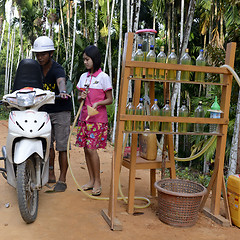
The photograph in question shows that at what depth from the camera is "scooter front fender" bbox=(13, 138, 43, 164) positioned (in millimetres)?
2824

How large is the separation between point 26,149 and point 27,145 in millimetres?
45

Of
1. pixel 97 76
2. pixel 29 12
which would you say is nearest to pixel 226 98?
pixel 97 76

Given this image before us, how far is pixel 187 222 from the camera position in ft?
10.2

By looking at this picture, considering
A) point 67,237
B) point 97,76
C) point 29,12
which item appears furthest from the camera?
point 29,12

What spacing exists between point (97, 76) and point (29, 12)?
2112 centimetres

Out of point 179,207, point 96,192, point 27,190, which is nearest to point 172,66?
point 179,207

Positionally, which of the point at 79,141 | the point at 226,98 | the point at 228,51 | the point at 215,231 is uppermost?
the point at 228,51

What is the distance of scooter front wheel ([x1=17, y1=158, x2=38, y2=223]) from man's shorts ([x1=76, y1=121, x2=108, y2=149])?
2.76ft

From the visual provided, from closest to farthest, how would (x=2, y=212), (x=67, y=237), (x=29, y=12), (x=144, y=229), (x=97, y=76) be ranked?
(x=67, y=237) → (x=144, y=229) → (x=2, y=212) → (x=97, y=76) → (x=29, y=12)

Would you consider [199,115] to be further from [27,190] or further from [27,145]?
[27,190]

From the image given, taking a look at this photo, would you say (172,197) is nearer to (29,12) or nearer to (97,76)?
(97,76)

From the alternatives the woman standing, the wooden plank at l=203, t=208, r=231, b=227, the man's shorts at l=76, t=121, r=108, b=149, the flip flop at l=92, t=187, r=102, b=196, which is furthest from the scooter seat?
the wooden plank at l=203, t=208, r=231, b=227

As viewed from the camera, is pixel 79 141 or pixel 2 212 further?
pixel 79 141

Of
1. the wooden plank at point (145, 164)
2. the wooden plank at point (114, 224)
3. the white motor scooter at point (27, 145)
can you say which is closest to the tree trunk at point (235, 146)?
the wooden plank at point (145, 164)
